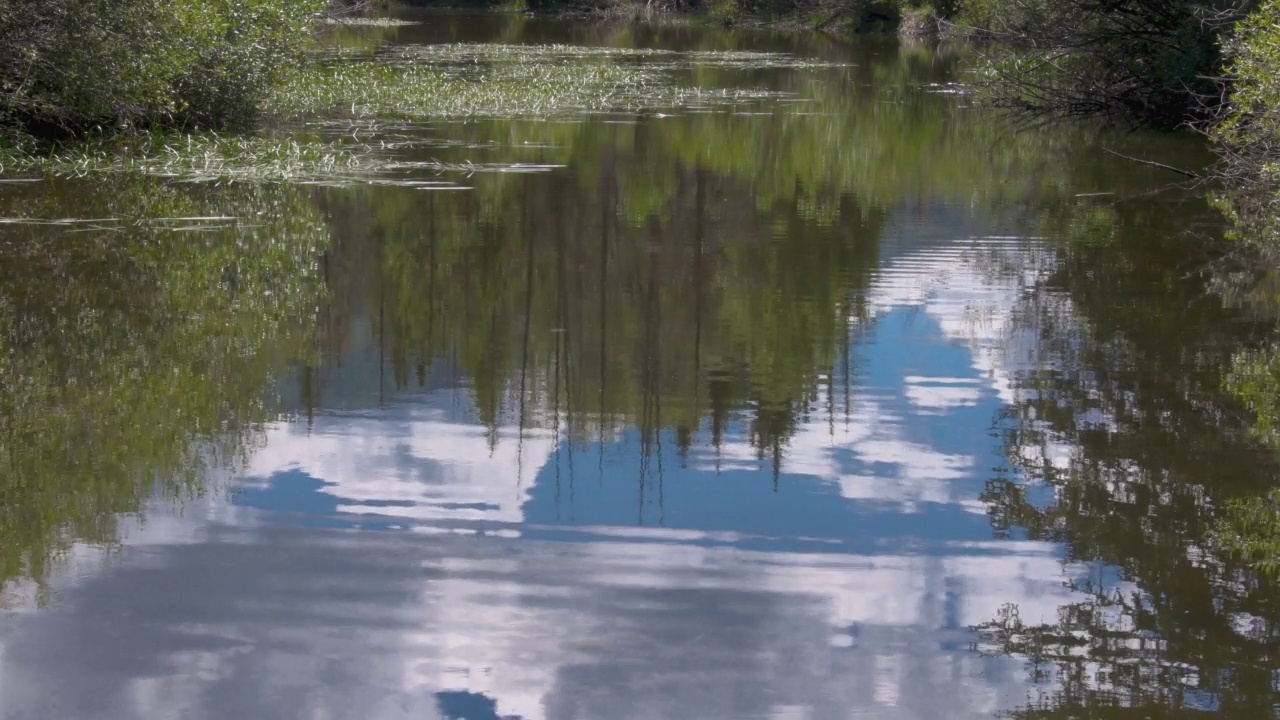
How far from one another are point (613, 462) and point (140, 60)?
12469mm

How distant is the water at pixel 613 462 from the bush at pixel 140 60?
2612 millimetres

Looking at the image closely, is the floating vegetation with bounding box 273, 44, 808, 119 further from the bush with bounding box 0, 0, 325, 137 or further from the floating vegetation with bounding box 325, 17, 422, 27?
the floating vegetation with bounding box 325, 17, 422, 27

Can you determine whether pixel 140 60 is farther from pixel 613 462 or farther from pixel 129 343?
pixel 613 462

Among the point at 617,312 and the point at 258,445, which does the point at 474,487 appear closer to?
the point at 258,445

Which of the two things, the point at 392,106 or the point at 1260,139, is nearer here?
the point at 1260,139

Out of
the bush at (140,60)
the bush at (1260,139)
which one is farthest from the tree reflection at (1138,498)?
the bush at (140,60)

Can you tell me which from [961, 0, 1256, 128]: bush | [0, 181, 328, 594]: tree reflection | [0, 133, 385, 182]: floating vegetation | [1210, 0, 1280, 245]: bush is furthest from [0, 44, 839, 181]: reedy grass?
[1210, 0, 1280, 245]: bush

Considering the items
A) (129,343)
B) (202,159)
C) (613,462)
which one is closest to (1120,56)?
(202,159)

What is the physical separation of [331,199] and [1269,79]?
8.75 metres

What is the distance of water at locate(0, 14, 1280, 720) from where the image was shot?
5.25 metres

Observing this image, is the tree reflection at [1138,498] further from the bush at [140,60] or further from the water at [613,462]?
the bush at [140,60]

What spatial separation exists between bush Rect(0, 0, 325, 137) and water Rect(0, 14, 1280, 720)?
261cm

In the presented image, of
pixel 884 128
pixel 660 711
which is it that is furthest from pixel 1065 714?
pixel 884 128

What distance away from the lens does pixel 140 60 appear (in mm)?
18000
